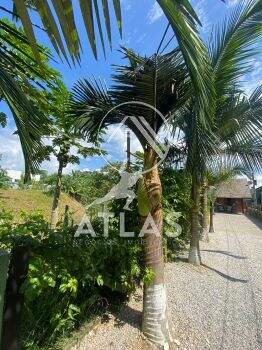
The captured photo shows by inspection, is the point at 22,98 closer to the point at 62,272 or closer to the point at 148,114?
the point at 62,272

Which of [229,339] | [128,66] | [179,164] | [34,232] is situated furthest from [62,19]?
[179,164]

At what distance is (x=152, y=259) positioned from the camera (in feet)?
15.1

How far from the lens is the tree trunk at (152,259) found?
14.8 feet

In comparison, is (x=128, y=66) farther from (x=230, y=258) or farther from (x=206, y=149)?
(x=230, y=258)

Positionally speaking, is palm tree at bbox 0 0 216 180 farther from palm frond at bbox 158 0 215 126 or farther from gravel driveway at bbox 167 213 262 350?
gravel driveway at bbox 167 213 262 350

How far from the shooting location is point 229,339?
4.71 meters

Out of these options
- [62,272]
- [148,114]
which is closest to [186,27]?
[62,272]

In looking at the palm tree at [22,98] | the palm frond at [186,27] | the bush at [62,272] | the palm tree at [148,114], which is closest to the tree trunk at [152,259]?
the palm tree at [148,114]

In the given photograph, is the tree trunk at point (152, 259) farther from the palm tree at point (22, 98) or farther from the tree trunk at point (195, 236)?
the tree trunk at point (195, 236)

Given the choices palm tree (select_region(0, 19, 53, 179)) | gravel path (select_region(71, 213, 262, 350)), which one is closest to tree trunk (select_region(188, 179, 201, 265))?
gravel path (select_region(71, 213, 262, 350))

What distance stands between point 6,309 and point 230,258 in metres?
8.51

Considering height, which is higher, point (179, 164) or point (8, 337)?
point (179, 164)

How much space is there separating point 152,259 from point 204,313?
70.3 inches

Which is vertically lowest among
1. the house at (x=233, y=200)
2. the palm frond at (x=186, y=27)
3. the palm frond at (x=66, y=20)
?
the palm frond at (x=66, y=20)
